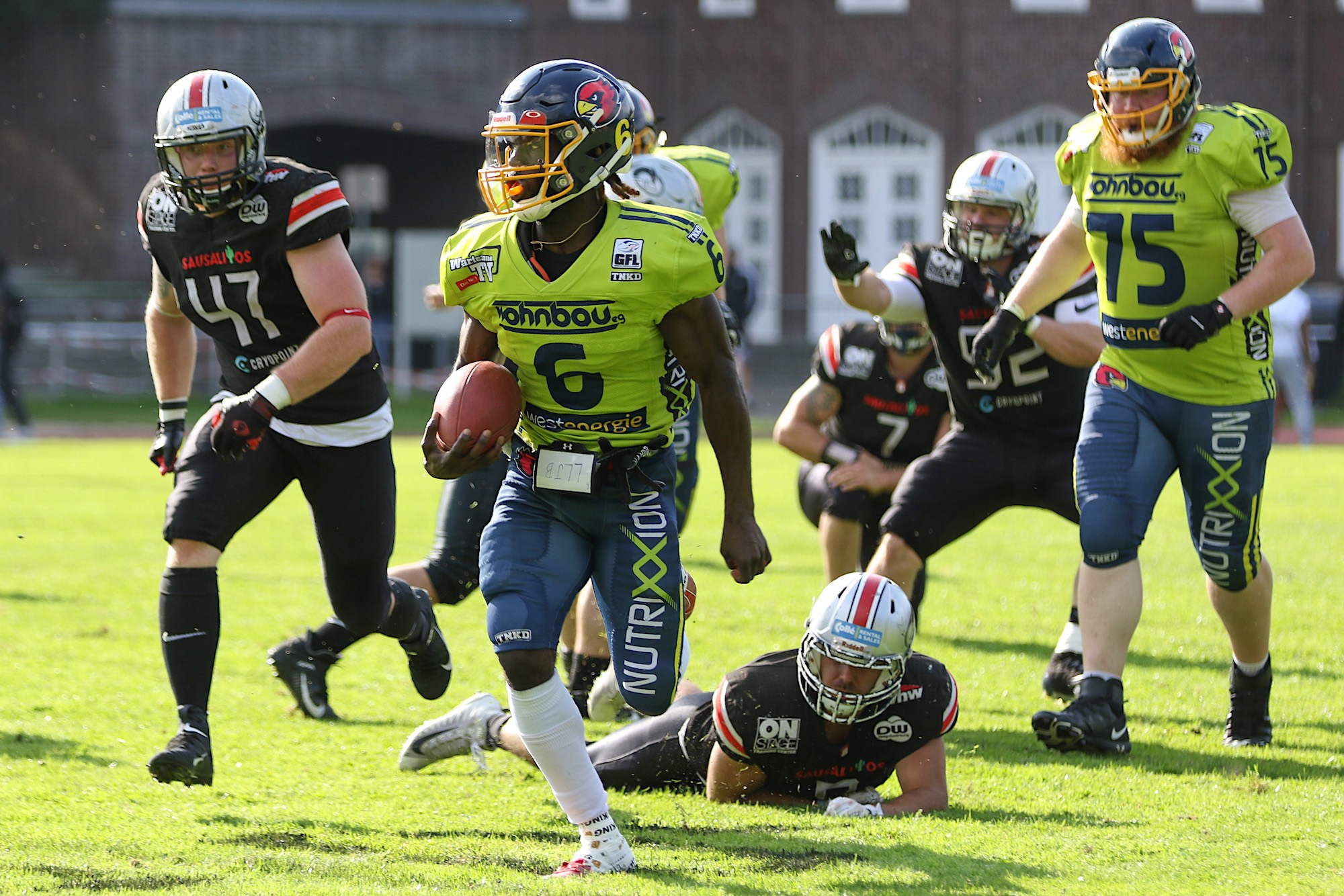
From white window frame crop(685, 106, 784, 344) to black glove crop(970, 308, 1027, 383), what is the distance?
23809 millimetres

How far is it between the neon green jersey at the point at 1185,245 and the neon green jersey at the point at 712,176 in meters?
1.87

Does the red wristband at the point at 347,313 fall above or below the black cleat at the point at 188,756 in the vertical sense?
above

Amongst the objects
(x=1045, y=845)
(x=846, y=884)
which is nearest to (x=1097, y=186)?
(x=1045, y=845)

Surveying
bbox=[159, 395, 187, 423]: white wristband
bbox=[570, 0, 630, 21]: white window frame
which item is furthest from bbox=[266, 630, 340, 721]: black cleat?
bbox=[570, 0, 630, 21]: white window frame

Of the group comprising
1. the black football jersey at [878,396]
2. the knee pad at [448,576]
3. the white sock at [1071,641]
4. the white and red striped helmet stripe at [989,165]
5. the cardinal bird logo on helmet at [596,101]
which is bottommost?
the white sock at [1071,641]

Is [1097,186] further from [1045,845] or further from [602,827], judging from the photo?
[602,827]

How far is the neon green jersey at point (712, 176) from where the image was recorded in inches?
279

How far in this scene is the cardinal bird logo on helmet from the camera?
4.29 m

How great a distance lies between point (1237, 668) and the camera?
226 inches

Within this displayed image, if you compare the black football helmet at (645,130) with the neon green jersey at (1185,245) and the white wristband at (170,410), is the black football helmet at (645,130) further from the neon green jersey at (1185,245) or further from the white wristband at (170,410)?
the white wristband at (170,410)

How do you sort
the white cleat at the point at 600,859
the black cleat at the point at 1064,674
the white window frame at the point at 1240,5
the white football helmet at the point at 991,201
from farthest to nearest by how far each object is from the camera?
the white window frame at the point at 1240,5 → the black cleat at the point at 1064,674 → the white football helmet at the point at 991,201 → the white cleat at the point at 600,859

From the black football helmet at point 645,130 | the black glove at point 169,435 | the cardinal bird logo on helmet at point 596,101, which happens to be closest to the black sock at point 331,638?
the black glove at point 169,435

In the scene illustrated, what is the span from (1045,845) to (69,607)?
5.94m

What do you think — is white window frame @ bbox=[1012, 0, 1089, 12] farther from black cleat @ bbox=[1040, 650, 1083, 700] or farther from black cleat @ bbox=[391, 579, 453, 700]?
black cleat @ bbox=[391, 579, 453, 700]
